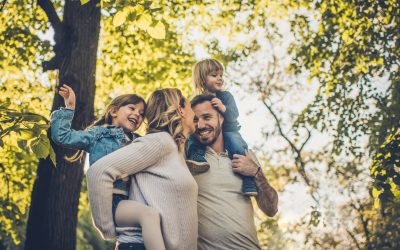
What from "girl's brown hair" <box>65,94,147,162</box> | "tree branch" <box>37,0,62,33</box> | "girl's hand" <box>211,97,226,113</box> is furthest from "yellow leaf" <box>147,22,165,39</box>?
"tree branch" <box>37,0,62,33</box>

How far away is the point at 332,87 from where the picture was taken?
1129 centimetres

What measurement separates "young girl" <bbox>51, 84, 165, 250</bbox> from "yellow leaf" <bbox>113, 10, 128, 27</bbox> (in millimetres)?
650

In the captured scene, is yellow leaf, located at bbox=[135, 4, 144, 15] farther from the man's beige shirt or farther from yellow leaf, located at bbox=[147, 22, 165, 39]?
the man's beige shirt

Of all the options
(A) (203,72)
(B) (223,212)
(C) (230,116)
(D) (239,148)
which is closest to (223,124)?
(C) (230,116)

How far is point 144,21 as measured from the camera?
4715 millimetres

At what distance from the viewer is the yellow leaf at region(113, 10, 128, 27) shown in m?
4.62

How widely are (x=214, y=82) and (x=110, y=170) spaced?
9.23ft

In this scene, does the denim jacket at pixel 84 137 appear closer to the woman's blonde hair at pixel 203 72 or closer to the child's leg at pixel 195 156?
the child's leg at pixel 195 156

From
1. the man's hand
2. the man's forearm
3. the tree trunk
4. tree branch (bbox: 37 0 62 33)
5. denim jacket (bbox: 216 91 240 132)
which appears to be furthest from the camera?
tree branch (bbox: 37 0 62 33)

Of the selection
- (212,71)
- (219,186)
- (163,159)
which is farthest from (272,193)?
(212,71)

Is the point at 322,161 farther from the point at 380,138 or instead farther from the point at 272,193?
the point at 272,193

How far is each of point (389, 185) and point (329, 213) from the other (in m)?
15.1

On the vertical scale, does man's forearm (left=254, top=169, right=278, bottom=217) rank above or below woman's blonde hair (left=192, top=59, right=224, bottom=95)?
below

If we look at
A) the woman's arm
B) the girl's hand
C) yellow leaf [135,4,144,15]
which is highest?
yellow leaf [135,4,144,15]
